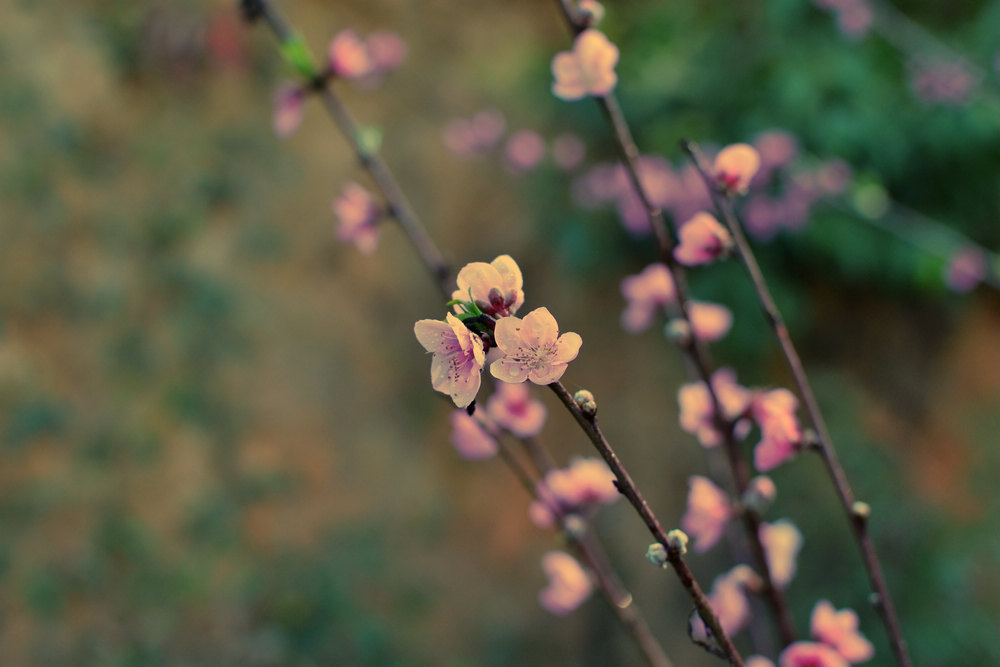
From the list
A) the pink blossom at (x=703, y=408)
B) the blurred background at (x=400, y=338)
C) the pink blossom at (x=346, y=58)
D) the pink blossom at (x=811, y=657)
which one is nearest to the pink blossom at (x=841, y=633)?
the pink blossom at (x=811, y=657)

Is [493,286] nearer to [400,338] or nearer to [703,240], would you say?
[703,240]

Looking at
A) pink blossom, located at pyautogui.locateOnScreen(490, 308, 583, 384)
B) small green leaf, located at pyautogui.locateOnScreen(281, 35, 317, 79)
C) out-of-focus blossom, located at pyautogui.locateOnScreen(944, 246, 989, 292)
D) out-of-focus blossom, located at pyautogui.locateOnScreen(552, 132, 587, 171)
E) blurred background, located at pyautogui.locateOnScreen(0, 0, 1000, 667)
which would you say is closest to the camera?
pink blossom, located at pyautogui.locateOnScreen(490, 308, 583, 384)

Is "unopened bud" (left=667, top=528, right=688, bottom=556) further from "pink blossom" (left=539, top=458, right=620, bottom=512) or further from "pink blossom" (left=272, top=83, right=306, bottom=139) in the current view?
"pink blossom" (left=272, top=83, right=306, bottom=139)

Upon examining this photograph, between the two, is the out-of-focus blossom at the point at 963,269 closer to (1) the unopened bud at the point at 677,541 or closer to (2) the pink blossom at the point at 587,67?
(2) the pink blossom at the point at 587,67

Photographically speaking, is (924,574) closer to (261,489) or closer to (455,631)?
(455,631)

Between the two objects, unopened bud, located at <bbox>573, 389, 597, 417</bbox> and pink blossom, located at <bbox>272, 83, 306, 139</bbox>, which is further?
pink blossom, located at <bbox>272, 83, 306, 139</bbox>

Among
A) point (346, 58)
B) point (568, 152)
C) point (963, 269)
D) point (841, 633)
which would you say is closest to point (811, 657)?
point (841, 633)

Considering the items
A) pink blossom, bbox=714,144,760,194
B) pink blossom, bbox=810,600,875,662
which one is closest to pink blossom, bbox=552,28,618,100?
pink blossom, bbox=714,144,760,194
